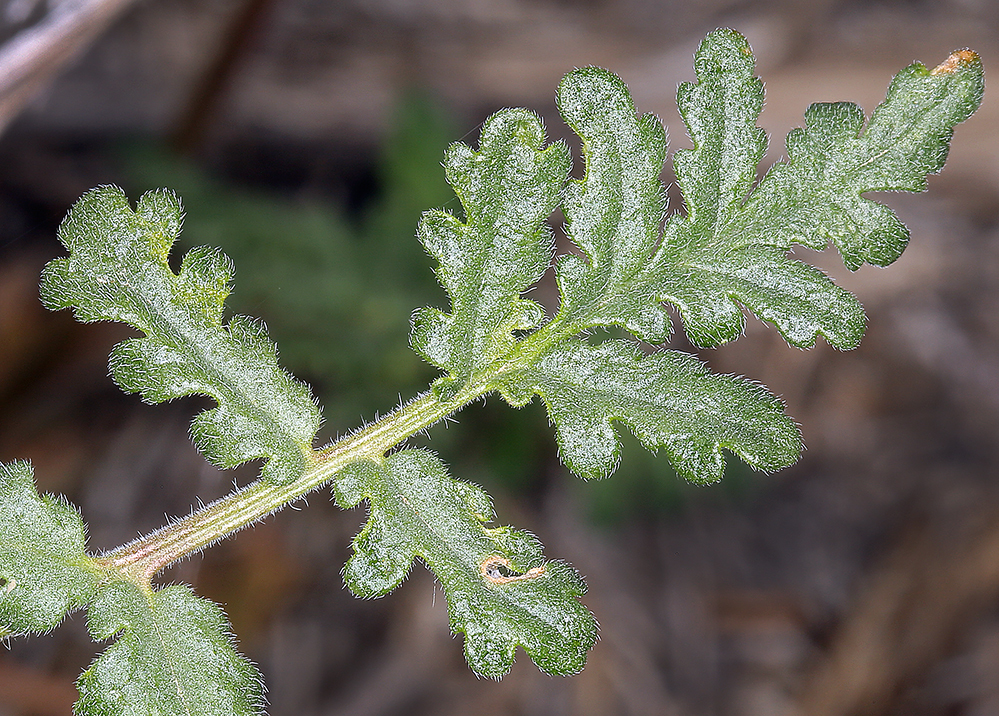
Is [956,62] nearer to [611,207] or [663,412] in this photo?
[611,207]

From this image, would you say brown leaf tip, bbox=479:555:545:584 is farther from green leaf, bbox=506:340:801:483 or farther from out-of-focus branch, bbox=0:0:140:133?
out-of-focus branch, bbox=0:0:140:133

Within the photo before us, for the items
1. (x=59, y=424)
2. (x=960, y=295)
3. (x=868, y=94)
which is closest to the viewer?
(x=59, y=424)

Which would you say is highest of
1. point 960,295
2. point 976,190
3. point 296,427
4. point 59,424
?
point 976,190

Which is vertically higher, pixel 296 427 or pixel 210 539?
pixel 296 427

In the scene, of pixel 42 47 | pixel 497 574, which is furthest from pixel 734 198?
pixel 42 47

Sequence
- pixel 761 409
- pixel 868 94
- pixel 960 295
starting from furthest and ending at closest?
pixel 960 295 → pixel 868 94 → pixel 761 409

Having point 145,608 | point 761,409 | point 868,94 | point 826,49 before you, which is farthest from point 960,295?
point 145,608

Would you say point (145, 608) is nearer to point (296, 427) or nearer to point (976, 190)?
point (296, 427)
